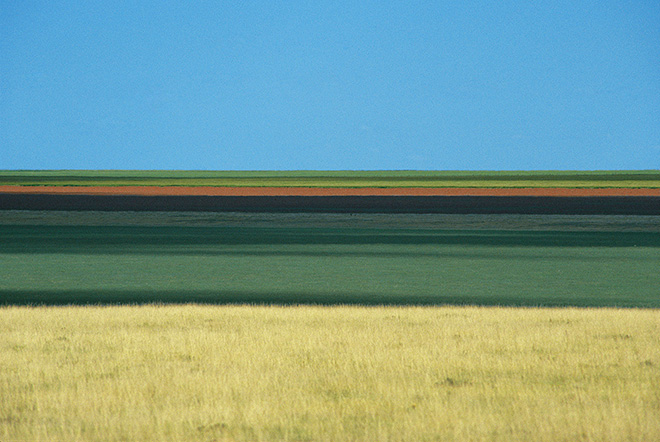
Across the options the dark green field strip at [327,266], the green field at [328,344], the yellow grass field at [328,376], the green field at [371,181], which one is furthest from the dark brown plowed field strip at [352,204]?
the green field at [371,181]

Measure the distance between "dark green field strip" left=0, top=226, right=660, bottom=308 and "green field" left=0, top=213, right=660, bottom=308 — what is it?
3 centimetres

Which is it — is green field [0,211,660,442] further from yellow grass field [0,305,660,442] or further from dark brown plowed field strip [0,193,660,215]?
dark brown plowed field strip [0,193,660,215]

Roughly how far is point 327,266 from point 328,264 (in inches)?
12.0

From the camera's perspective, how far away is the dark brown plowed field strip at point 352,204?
26125 millimetres

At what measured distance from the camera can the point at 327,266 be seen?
1593 centimetres

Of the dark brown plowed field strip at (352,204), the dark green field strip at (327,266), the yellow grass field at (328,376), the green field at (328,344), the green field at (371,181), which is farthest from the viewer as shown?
the green field at (371,181)

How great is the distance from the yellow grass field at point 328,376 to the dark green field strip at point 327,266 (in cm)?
251

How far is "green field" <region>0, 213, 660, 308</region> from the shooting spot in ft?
40.6

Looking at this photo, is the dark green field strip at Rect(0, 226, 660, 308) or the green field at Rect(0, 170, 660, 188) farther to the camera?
the green field at Rect(0, 170, 660, 188)

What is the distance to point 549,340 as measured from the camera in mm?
7906

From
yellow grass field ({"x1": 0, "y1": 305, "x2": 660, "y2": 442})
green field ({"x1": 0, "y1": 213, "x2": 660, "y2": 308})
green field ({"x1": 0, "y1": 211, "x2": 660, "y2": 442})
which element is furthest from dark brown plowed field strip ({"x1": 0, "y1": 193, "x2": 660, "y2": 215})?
yellow grass field ({"x1": 0, "y1": 305, "x2": 660, "y2": 442})

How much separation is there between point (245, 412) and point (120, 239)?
54.2ft

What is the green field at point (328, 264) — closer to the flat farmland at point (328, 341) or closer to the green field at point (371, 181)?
the flat farmland at point (328, 341)

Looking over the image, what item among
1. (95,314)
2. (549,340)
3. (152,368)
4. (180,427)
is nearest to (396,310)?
(549,340)
